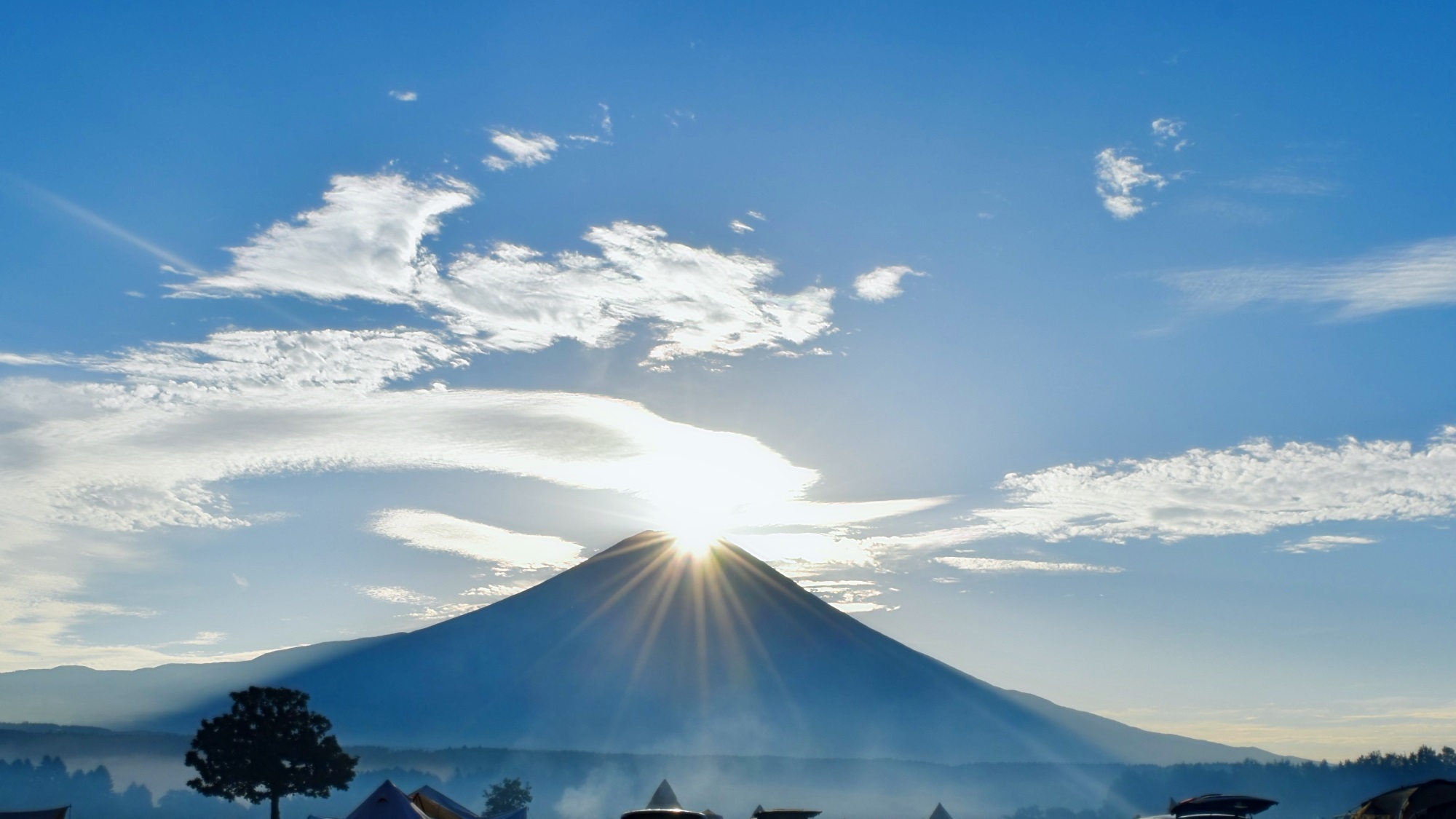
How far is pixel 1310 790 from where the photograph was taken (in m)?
170

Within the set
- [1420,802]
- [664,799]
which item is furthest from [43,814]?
[1420,802]

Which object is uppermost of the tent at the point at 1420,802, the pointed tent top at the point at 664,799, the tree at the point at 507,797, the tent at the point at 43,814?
the tent at the point at 1420,802

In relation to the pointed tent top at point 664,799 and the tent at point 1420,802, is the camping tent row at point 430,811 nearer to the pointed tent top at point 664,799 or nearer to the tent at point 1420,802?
the tent at point 1420,802

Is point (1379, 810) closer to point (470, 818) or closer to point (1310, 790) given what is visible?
point (470, 818)

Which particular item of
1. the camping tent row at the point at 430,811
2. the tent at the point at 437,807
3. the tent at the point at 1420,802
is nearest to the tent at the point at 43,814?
the camping tent row at the point at 430,811

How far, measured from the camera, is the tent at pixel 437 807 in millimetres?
43369

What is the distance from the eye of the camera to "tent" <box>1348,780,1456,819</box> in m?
31.0

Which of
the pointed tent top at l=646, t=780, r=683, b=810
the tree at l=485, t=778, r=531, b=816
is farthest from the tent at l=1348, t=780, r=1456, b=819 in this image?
the tree at l=485, t=778, r=531, b=816

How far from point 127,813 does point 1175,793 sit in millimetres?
159826

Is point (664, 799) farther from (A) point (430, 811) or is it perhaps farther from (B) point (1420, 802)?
(B) point (1420, 802)

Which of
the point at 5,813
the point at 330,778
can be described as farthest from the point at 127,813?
the point at 5,813

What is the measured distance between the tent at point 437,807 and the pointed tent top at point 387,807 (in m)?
5.09

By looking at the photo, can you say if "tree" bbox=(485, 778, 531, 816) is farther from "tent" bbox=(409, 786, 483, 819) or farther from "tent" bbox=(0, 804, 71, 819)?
"tent" bbox=(0, 804, 71, 819)

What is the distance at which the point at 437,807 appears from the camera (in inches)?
1719
